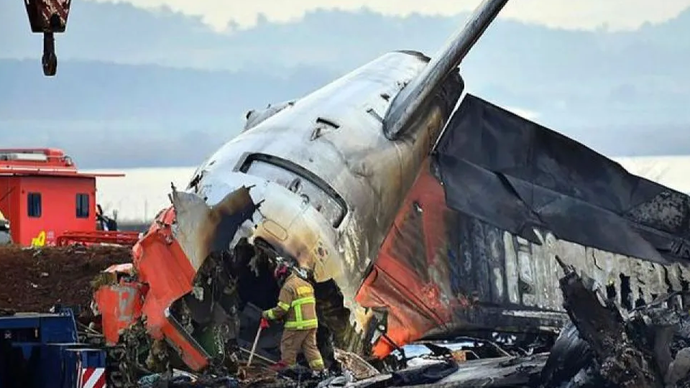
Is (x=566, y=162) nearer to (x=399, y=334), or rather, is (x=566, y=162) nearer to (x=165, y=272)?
(x=399, y=334)

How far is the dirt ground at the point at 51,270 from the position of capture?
65.9 feet

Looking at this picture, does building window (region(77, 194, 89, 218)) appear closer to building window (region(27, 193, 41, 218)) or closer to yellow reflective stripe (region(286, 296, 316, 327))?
building window (region(27, 193, 41, 218))

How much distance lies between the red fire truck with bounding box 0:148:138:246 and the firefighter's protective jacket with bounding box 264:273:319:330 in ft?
41.3

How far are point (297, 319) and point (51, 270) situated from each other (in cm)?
972

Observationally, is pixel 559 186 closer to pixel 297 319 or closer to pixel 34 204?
pixel 297 319

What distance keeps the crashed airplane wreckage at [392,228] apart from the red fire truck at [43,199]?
9781 millimetres

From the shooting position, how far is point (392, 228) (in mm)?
15570

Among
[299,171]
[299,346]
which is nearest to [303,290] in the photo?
[299,346]

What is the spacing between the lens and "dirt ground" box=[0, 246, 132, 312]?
2009 cm

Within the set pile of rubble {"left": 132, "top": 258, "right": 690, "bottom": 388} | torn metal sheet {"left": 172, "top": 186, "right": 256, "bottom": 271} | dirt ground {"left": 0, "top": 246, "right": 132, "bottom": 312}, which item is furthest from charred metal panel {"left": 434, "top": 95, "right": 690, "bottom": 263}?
dirt ground {"left": 0, "top": 246, "right": 132, "bottom": 312}

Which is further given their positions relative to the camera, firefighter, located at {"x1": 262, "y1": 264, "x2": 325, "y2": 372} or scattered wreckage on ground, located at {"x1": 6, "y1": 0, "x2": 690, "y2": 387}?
firefighter, located at {"x1": 262, "y1": 264, "x2": 325, "y2": 372}

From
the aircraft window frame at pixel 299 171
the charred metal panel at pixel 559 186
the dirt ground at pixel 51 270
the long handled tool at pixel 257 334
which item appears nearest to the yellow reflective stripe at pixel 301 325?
the long handled tool at pixel 257 334

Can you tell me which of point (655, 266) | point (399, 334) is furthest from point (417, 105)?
point (655, 266)

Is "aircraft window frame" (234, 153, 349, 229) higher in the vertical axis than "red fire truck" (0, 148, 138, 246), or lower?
lower
